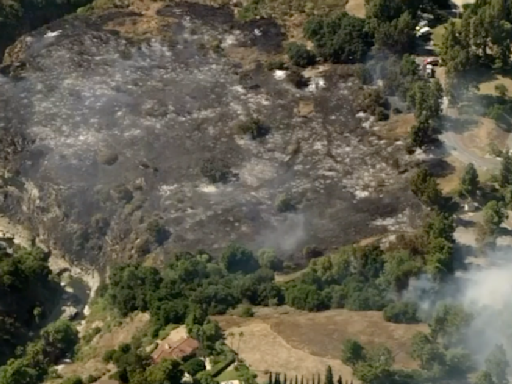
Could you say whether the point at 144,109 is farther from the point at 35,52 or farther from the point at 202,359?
the point at 202,359

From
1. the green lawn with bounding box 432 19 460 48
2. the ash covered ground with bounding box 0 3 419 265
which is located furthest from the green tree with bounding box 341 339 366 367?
the green lawn with bounding box 432 19 460 48

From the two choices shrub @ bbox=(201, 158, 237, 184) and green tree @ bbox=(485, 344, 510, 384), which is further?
shrub @ bbox=(201, 158, 237, 184)

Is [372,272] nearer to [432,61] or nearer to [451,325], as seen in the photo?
[451,325]

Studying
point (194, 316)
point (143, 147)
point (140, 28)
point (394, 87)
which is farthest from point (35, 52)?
point (194, 316)

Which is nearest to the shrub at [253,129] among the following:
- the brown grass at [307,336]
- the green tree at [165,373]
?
the brown grass at [307,336]

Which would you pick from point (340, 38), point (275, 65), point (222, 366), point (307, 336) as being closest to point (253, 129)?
point (275, 65)

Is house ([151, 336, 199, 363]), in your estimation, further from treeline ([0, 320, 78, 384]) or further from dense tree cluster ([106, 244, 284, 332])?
treeline ([0, 320, 78, 384])

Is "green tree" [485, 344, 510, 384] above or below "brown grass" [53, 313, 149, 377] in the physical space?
above

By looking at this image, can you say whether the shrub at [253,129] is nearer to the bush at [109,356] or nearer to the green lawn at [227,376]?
the bush at [109,356]
